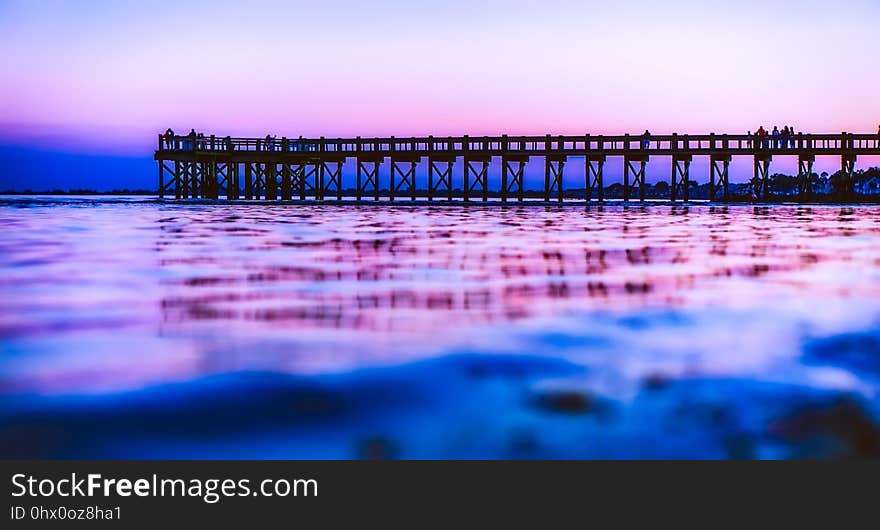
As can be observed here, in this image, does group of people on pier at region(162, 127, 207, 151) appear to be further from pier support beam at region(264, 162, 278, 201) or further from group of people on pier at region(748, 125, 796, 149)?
group of people on pier at region(748, 125, 796, 149)

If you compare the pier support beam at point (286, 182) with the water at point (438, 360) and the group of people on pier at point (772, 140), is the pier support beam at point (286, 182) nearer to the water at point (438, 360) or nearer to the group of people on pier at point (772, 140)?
the group of people on pier at point (772, 140)

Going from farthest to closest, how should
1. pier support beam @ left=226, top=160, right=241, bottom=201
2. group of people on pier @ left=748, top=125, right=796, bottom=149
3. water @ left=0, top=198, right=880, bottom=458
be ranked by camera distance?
pier support beam @ left=226, top=160, right=241, bottom=201 < group of people on pier @ left=748, top=125, right=796, bottom=149 < water @ left=0, top=198, right=880, bottom=458

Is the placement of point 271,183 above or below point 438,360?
above

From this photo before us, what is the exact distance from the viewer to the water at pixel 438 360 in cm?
367

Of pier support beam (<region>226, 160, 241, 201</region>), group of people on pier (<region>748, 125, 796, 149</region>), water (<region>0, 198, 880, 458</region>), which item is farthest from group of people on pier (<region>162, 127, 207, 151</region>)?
water (<region>0, 198, 880, 458</region>)

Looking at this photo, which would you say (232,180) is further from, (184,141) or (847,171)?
(847,171)

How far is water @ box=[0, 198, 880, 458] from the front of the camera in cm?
367

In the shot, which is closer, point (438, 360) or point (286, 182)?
point (438, 360)

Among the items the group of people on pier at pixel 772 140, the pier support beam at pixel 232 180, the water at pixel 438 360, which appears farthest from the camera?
the pier support beam at pixel 232 180

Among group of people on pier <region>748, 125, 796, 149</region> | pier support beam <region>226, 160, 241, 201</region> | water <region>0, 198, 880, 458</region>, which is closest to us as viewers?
water <region>0, 198, 880, 458</region>

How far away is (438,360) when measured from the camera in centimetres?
524

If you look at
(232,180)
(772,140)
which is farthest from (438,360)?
(232,180)

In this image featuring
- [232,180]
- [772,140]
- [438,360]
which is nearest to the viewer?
[438,360]

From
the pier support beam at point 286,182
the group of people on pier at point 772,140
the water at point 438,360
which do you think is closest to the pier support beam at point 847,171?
the group of people on pier at point 772,140
